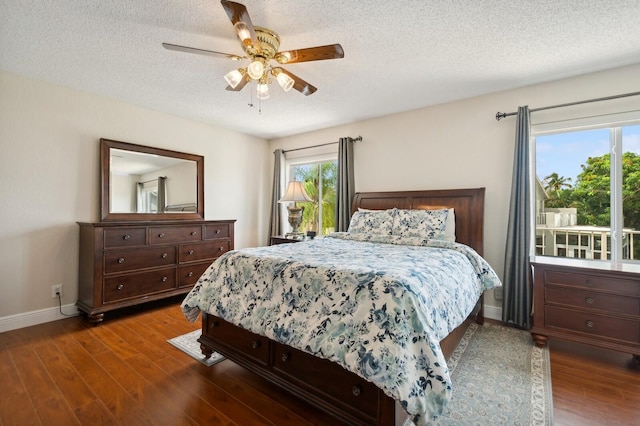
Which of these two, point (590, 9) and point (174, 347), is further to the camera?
point (174, 347)

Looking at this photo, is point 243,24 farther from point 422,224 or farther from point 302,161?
point 302,161

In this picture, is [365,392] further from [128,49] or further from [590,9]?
[128,49]

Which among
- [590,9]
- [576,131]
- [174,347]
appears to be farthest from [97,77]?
[576,131]

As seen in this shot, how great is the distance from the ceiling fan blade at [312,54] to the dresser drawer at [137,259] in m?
2.48

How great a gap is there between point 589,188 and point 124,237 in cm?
461

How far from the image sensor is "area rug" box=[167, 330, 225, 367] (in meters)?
2.17

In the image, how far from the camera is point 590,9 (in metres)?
1.82

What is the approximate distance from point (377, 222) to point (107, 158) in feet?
10.1

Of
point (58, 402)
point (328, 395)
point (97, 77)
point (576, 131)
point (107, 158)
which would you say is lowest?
point (58, 402)

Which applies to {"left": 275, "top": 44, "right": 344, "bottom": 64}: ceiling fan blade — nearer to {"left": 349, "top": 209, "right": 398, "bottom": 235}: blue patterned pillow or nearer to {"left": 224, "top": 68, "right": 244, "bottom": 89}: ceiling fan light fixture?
{"left": 224, "top": 68, "right": 244, "bottom": 89}: ceiling fan light fixture

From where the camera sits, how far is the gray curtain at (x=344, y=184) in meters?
3.97

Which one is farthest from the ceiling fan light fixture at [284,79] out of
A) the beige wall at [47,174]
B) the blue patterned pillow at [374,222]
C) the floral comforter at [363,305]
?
the beige wall at [47,174]

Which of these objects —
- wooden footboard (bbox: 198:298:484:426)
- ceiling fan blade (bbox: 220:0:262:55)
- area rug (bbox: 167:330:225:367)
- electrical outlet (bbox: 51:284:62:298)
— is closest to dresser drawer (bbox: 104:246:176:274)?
electrical outlet (bbox: 51:284:62:298)

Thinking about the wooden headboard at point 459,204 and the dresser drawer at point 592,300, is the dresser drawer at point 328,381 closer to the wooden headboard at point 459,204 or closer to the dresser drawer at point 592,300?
the dresser drawer at point 592,300
